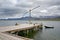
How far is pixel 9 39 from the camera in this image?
1165 centimetres

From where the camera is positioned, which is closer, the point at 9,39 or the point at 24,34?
the point at 9,39

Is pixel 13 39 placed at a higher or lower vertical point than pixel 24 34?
higher

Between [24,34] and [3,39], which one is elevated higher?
[3,39]

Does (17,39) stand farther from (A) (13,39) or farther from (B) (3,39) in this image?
(B) (3,39)

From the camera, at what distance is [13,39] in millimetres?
11617

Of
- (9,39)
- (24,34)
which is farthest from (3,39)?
(24,34)

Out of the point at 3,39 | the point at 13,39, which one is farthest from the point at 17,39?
the point at 3,39

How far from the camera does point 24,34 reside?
2564 cm

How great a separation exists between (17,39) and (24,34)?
14.0m

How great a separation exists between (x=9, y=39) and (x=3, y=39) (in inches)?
19.2

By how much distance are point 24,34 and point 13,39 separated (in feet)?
46.1

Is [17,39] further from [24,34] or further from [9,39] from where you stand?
[24,34]

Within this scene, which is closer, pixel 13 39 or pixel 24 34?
pixel 13 39

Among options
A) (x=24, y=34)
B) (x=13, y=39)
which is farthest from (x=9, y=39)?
(x=24, y=34)
